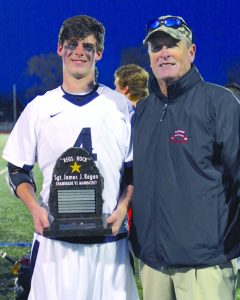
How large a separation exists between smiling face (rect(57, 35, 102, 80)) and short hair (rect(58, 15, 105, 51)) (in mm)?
18

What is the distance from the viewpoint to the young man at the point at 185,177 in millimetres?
2322

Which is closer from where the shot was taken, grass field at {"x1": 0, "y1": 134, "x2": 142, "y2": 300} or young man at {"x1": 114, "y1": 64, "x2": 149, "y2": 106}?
young man at {"x1": 114, "y1": 64, "x2": 149, "y2": 106}

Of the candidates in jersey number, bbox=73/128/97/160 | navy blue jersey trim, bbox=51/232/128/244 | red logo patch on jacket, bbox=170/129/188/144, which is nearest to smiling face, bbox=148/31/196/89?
red logo patch on jacket, bbox=170/129/188/144

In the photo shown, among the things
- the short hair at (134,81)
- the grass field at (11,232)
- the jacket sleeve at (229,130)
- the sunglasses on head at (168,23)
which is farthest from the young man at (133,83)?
the jacket sleeve at (229,130)

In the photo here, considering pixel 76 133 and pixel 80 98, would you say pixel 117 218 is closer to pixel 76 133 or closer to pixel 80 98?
pixel 76 133

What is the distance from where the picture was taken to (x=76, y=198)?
2.39 metres

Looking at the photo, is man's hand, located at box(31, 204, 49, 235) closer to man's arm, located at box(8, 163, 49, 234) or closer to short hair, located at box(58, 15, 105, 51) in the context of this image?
man's arm, located at box(8, 163, 49, 234)

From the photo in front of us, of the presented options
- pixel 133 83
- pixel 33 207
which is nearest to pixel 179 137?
pixel 33 207

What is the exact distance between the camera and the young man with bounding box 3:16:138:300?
95.7 inches

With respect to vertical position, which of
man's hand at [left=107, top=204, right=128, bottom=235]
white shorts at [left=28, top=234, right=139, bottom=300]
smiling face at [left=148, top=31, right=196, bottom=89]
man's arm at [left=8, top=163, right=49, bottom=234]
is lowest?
white shorts at [left=28, top=234, right=139, bottom=300]

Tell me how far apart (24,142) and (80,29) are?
0.56 metres

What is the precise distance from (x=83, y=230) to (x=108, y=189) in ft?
0.85

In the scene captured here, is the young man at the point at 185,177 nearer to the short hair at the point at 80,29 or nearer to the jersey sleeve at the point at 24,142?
the short hair at the point at 80,29

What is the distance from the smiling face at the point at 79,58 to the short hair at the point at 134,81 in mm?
1676
